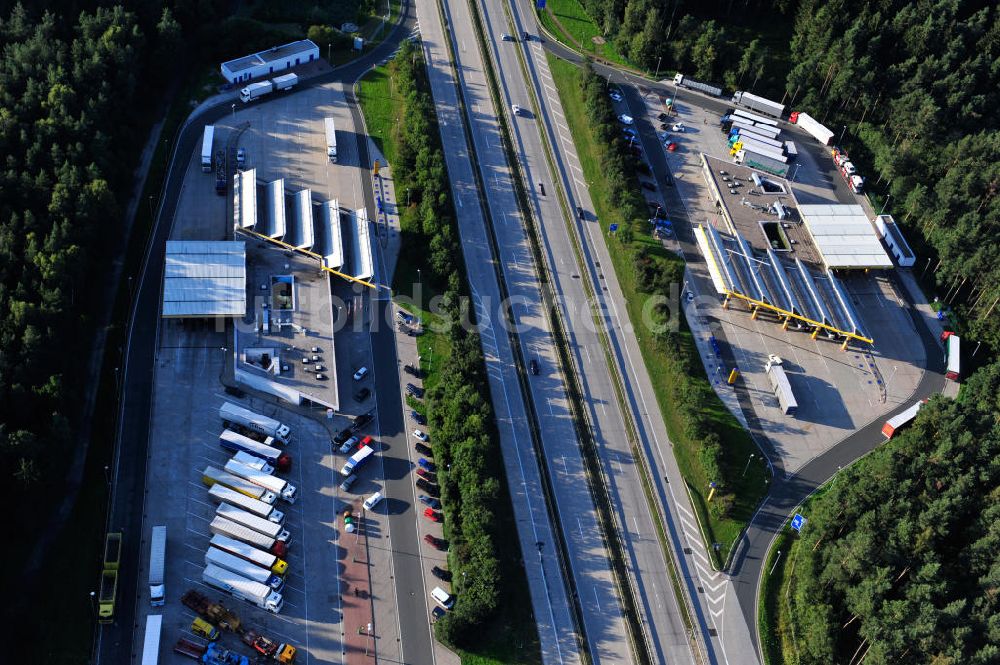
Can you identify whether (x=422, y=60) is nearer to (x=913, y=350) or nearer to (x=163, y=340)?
(x=163, y=340)

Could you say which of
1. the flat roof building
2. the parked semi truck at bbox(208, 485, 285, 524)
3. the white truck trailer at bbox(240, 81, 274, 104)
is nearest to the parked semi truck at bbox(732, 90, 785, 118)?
the flat roof building

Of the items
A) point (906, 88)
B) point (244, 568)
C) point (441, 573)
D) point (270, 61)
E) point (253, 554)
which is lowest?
point (244, 568)

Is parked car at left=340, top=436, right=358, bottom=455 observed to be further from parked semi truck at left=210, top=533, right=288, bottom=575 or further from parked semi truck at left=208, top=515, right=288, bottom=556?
parked semi truck at left=210, top=533, right=288, bottom=575

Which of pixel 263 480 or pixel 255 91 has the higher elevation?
pixel 255 91

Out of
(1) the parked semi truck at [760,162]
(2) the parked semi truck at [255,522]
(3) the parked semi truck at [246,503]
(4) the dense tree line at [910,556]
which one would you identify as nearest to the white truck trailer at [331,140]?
(3) the parked semi truck at [246,503]

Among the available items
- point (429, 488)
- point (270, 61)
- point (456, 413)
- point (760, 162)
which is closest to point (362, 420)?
point (456, 413)

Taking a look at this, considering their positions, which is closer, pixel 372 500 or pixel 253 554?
pixel 253 554

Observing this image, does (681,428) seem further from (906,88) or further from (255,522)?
(906,88)
